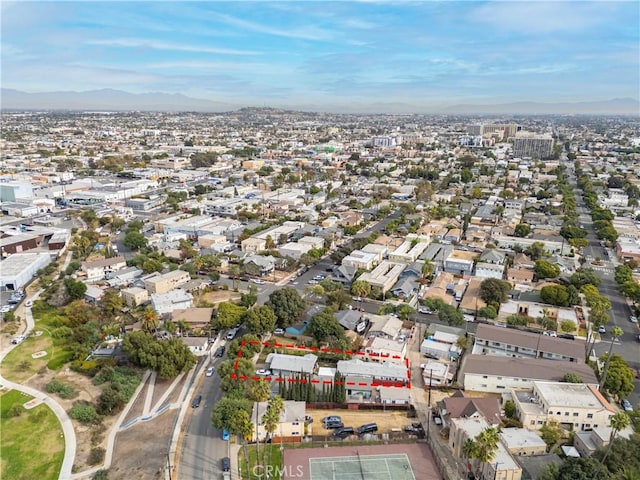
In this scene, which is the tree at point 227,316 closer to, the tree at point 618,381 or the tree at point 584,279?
the tree at point 618,381

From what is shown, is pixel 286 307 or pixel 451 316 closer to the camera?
pixel 286 307

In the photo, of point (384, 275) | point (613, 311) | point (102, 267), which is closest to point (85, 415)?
point (102, 267)

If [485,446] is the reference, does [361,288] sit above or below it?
below

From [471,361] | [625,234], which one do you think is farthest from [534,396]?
[625,234]

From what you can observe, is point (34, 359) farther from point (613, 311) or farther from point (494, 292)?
point (613, 311)

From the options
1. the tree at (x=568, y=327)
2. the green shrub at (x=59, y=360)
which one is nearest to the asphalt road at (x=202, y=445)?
the green shrub at (x=59, y=360)

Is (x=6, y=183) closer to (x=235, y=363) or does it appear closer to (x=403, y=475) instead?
(x=235, y=363)
